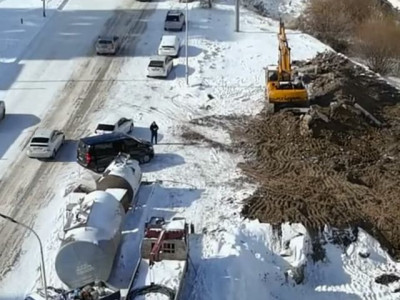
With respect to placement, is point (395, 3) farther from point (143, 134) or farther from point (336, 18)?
point (143, 134)

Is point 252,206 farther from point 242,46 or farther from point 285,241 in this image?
point 242,46

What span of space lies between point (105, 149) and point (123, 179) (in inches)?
149

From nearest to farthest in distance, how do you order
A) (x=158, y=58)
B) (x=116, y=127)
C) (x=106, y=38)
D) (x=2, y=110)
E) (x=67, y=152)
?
(x=67, y=152) → (x=116, y=127) → (x=2, y=110) → (x=158, y=58) → (x=106, y=38)

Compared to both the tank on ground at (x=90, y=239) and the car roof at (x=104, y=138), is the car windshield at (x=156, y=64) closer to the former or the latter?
the car roof at (x=104, y=138)

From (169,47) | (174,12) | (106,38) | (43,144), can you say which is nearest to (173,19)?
(174,12)

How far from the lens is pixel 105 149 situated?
37.1 meters

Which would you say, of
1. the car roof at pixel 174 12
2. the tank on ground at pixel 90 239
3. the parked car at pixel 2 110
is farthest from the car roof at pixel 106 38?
the tank on ground at pixel 90 239

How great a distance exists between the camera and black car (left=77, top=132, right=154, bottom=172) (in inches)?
1454

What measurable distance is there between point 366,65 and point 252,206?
2124cm

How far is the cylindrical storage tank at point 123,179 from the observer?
3356 centimetres

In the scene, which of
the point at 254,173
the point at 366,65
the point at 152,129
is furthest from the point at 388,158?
the point at 366,65

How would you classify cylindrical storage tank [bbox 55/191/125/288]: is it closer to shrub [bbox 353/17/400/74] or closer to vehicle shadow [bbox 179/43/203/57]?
vehicle shadow [bbox 179/43/203/57]

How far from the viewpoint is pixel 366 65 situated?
52.2 meters

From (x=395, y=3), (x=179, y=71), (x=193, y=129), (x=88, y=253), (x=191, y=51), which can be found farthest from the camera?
(x=395, y=3)
